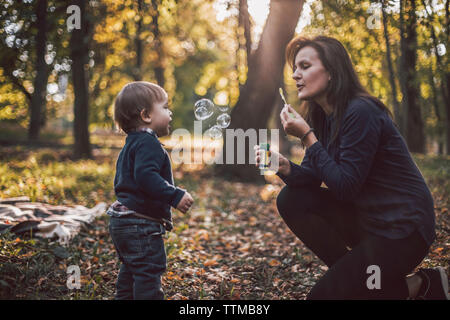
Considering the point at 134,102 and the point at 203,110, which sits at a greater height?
the point at 203,110

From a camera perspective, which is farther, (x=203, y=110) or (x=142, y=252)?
(x=203, y=110)

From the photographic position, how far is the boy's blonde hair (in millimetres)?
2348

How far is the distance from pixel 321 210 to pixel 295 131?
706 millimetres

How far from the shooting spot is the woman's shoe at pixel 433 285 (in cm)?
230

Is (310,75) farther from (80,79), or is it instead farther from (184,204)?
(80,79)

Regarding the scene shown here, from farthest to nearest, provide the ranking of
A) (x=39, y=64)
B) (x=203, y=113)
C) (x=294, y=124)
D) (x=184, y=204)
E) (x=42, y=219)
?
(x=39, y=64) → (x=203, y=113) → (x=42, y=219) → (x=294, y=124) → (x=184, y=204)

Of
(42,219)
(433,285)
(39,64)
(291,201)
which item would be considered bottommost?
(433,285)

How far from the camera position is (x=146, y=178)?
2164 mm

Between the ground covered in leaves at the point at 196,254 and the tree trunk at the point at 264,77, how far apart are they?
7.48ft

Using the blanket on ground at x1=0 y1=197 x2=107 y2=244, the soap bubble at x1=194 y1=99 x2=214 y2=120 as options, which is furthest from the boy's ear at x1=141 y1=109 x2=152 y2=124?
the blanket on ground at x1=0 y1=197 x2=107 y2=244

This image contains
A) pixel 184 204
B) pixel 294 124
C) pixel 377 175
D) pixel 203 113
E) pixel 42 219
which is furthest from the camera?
pixel 203 113

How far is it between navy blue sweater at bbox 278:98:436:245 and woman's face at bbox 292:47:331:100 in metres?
0.27

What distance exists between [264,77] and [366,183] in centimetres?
588

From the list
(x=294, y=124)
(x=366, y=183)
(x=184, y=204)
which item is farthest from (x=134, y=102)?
(x=366, y=183)
